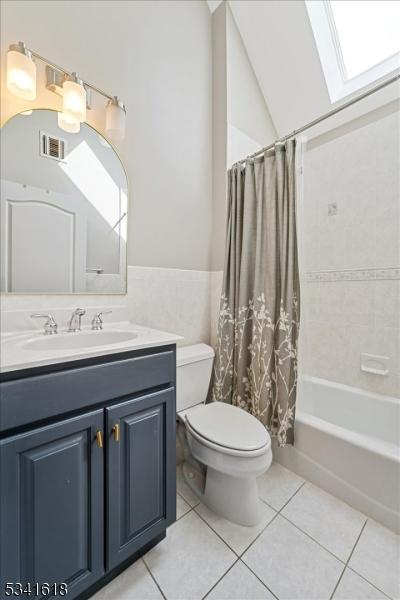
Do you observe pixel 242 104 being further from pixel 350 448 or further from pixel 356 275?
pixel 350 448

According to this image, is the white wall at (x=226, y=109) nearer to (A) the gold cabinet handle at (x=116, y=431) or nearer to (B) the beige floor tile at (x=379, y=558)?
(A) the gold cabinet handle at (x=116, y=431)

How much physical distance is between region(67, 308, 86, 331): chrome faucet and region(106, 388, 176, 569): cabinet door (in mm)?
472

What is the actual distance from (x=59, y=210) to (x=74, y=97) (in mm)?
511

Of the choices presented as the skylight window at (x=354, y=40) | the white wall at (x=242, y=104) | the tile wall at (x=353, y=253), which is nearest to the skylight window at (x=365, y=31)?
the skylight window at (x=354, y=40)

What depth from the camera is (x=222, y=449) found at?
1.10 m

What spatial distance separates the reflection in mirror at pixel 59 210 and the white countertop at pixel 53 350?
222mm

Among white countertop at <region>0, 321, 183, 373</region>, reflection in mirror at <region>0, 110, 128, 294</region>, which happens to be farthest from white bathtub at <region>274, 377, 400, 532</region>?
reflection in mirror at <region>0, 110, 128, 294</region>

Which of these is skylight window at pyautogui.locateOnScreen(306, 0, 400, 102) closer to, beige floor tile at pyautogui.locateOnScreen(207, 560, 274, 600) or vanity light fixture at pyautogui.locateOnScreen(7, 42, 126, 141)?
vanity light fixture at pyautogui.locateOnScreen(7, 42, 126, 141)

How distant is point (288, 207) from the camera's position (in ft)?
4.62

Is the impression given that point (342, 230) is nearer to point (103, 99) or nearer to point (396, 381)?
point (396, 381)

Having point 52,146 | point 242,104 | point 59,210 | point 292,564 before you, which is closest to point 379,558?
point 292,564

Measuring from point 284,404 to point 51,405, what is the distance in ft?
3.87

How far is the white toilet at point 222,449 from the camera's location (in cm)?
109

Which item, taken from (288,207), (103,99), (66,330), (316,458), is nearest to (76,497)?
(66,330)
